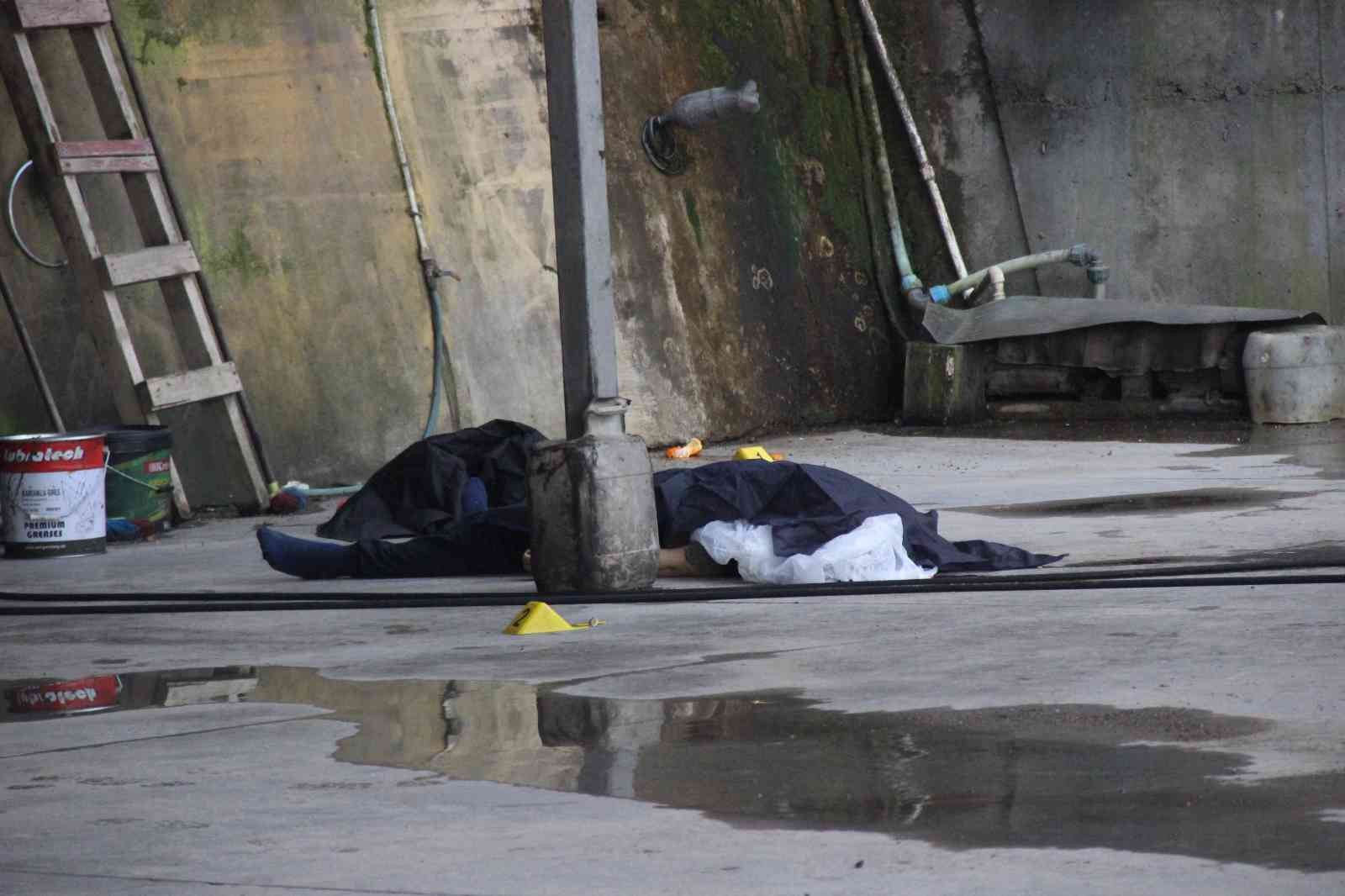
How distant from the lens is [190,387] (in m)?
8.58

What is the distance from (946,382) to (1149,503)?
15.5ft

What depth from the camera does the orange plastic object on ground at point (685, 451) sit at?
1080cm

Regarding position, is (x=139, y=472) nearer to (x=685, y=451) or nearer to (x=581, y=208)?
(x=581, y=208)

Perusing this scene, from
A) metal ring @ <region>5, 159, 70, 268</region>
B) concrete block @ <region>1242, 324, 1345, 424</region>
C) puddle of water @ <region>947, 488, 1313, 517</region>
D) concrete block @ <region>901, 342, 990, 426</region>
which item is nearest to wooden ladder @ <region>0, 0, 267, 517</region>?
metal ring @ <region>5, 159, 70, 268</region>

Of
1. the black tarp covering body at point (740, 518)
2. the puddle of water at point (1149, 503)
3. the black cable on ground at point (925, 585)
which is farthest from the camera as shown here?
the puddle of water at point (1149, 503)

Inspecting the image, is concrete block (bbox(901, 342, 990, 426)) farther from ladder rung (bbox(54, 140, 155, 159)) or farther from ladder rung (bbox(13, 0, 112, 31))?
ladder rung (bbox(13, 0, 112, 31))

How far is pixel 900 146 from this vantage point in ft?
44.4

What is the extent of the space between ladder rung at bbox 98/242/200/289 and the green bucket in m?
0.69

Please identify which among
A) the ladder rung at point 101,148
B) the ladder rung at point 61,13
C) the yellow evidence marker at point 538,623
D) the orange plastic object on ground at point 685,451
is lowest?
the orange plastic object on ground at point 685,451

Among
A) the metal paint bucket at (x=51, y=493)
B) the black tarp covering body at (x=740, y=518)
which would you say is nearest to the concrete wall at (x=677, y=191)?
the metal paint bucket at (x=51, y=493)

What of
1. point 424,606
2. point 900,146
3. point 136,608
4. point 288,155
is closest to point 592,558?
point 424,606

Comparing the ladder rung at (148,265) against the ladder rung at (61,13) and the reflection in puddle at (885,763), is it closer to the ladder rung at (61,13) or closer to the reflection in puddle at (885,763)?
the ladder rung at (61,13)

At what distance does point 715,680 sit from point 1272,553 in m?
2.50

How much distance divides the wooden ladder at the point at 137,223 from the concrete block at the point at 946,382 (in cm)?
516
